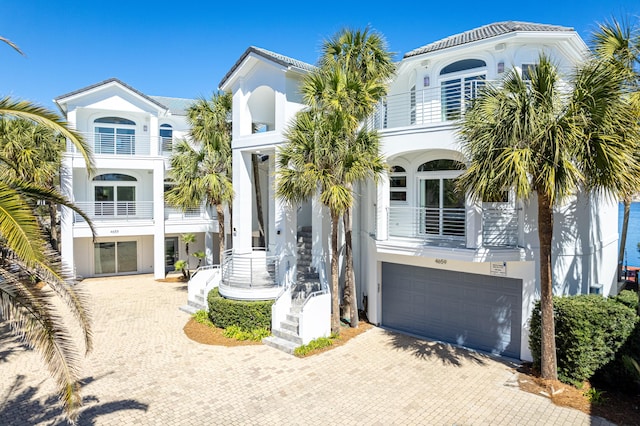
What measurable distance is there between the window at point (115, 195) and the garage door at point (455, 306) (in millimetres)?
18460

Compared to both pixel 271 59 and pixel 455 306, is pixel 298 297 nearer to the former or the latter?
pixel 455 306

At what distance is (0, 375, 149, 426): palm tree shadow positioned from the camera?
8.74m

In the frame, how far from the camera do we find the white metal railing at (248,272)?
50.7 feet

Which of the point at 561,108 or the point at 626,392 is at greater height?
the point at 561,108

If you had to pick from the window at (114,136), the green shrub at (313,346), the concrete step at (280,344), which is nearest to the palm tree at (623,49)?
the green shrub at (313,346)

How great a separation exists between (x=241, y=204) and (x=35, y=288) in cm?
1116

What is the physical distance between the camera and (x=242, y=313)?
Result: 1421cm

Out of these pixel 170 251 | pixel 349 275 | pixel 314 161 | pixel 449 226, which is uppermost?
pixel 314 161

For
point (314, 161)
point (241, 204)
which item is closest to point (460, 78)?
point (314, 161)

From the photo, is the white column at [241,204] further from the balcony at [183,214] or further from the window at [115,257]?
the window at [115,257]

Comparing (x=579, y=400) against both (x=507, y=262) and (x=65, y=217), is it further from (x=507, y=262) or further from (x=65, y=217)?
(x=65, y=217)

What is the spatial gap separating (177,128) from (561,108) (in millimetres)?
27467

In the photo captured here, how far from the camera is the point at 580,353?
9.95 meters

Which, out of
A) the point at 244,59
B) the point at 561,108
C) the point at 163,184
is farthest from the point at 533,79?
the point at 163,184
